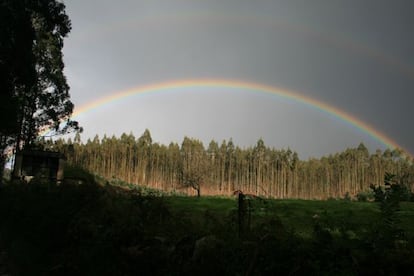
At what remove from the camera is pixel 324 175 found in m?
83.2

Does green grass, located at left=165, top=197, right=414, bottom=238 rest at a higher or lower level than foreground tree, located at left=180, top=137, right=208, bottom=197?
lower

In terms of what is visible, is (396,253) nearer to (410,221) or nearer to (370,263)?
(370,263)

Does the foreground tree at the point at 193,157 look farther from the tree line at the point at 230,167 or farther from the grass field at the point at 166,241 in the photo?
the grass field at the point at 166,241

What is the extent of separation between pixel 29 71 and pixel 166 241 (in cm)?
1371

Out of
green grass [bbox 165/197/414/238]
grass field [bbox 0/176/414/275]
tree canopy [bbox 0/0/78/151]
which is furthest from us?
tree canopy [bbox 0/0/78/151]

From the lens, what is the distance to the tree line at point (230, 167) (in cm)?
7712

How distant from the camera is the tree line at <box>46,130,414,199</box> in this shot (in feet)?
253

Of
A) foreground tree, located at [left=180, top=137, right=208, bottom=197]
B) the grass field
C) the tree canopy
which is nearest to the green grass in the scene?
the grass field

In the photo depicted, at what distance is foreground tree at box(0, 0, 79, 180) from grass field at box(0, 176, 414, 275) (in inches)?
321

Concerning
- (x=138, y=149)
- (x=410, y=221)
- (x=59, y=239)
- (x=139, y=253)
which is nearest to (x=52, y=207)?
(x=59, y=239)

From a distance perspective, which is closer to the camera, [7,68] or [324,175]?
[7,68]

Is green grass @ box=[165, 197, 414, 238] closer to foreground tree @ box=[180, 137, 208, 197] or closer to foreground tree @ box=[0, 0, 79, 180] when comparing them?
foreground tree @ box=[0, 0, 79, 180]

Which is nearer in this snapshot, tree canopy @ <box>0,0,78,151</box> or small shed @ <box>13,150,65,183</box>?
tree canopy @ <box>0,0,78,151</box>

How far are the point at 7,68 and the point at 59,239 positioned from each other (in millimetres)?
10889
